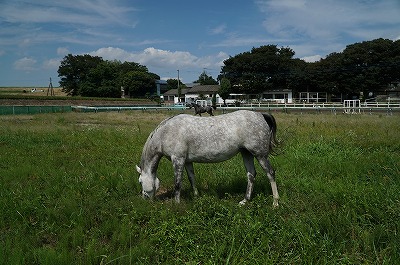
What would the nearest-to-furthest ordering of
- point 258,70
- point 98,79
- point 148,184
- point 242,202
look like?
point 242,202
point 148,184
point 258,70
point 98,79

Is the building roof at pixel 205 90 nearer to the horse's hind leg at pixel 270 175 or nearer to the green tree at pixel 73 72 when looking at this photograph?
the green tree at pixel 73 72

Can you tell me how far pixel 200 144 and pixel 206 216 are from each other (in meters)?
1.44

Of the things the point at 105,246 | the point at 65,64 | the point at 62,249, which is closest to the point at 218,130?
the point at 105,246

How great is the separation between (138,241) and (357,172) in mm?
5231

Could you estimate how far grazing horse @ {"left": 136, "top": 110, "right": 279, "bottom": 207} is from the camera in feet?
19.0

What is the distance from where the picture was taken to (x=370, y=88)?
Answer: 58375 millimetres

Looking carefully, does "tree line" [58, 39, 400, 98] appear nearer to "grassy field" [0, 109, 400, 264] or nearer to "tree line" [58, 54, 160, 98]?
"tree line" [58, 54, 160, 98]

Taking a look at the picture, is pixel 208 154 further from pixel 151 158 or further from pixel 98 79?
pixel 98 79

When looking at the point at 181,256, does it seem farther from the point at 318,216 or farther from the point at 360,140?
the point at 360,140

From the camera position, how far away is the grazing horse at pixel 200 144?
5.79 metres

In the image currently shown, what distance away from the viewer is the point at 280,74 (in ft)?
225

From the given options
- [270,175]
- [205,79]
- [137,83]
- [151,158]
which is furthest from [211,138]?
[205,79]

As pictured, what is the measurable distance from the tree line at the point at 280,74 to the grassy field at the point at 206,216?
190 feet

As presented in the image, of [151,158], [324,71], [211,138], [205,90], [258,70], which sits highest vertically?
[258,70]
